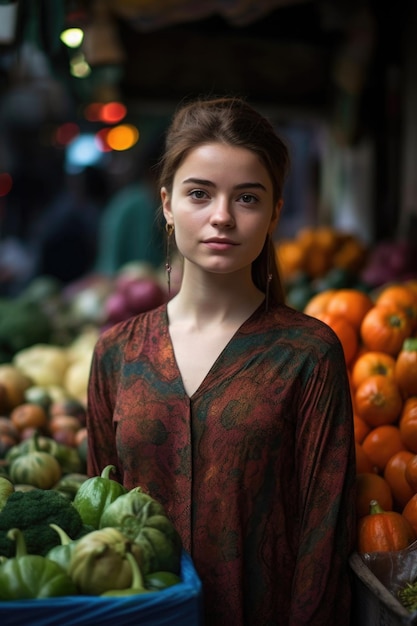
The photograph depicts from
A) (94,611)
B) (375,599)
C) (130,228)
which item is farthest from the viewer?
(130,228)

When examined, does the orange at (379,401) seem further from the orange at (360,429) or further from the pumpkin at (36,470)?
the pumpkin at (36,470)

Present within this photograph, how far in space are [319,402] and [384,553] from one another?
1.58 feet

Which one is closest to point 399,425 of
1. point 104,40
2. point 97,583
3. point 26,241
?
point 97,583

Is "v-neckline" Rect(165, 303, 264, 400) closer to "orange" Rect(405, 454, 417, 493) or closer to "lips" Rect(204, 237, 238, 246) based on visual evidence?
"lips" Rect(204, 237, 238, 246)

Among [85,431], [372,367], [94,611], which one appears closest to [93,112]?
[85,431]

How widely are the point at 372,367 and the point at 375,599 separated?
3.37 feet

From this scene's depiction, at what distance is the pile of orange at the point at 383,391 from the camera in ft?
8.21

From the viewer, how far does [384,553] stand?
2.23m

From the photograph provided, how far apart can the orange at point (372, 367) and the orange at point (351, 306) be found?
22cm

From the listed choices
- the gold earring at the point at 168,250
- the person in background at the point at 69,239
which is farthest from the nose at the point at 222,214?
the person in background at the point at 69,239

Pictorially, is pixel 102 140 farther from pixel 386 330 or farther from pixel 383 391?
pixel 383 391

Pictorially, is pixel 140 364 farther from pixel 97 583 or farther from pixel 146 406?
pixel 97 583

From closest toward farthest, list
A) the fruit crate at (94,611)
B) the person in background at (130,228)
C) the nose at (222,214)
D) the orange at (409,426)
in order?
the fruit crate at (94,611), the nose at (222,214), the orange at (409,426), the person in background at (130,228)

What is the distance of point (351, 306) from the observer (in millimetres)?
3174
